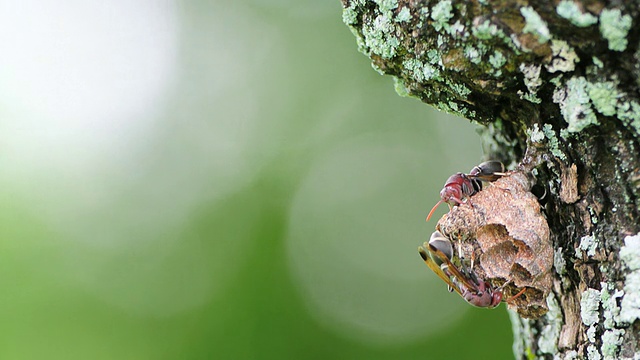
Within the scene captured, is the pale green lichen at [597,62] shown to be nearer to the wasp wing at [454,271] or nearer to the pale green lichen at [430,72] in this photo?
the pale green lichen at [430,72]

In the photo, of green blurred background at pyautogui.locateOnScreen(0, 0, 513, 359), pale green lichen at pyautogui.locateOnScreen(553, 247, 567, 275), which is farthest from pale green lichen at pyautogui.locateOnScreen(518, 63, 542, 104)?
green blurred background at pyautogui.locateOnScreen(0, 0, 513, 359)

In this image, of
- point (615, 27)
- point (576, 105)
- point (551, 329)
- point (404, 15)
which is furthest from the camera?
point (551, 329)

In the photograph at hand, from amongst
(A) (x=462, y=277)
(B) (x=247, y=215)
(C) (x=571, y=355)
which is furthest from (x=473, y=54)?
(B) (x=247, y=215)

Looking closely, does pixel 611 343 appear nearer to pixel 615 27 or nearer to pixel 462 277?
pixel 462 277

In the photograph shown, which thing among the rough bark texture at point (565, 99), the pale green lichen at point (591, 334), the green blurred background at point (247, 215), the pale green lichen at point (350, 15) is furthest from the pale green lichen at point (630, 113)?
the green blurred background at point (247, 215)

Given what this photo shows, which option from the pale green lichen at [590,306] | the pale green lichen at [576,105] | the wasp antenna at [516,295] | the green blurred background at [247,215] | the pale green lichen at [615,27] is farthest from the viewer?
the green blurred background at [247,215]

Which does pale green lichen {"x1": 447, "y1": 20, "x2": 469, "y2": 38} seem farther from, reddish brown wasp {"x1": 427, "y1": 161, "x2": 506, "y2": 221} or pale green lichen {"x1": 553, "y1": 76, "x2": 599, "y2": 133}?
reddish brown wasp {"x1": 427, "y1": 161, "x2": 506, "y2": 221}

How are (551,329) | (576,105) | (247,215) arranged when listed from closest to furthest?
(576,105)
(551,329)
(247,215)
